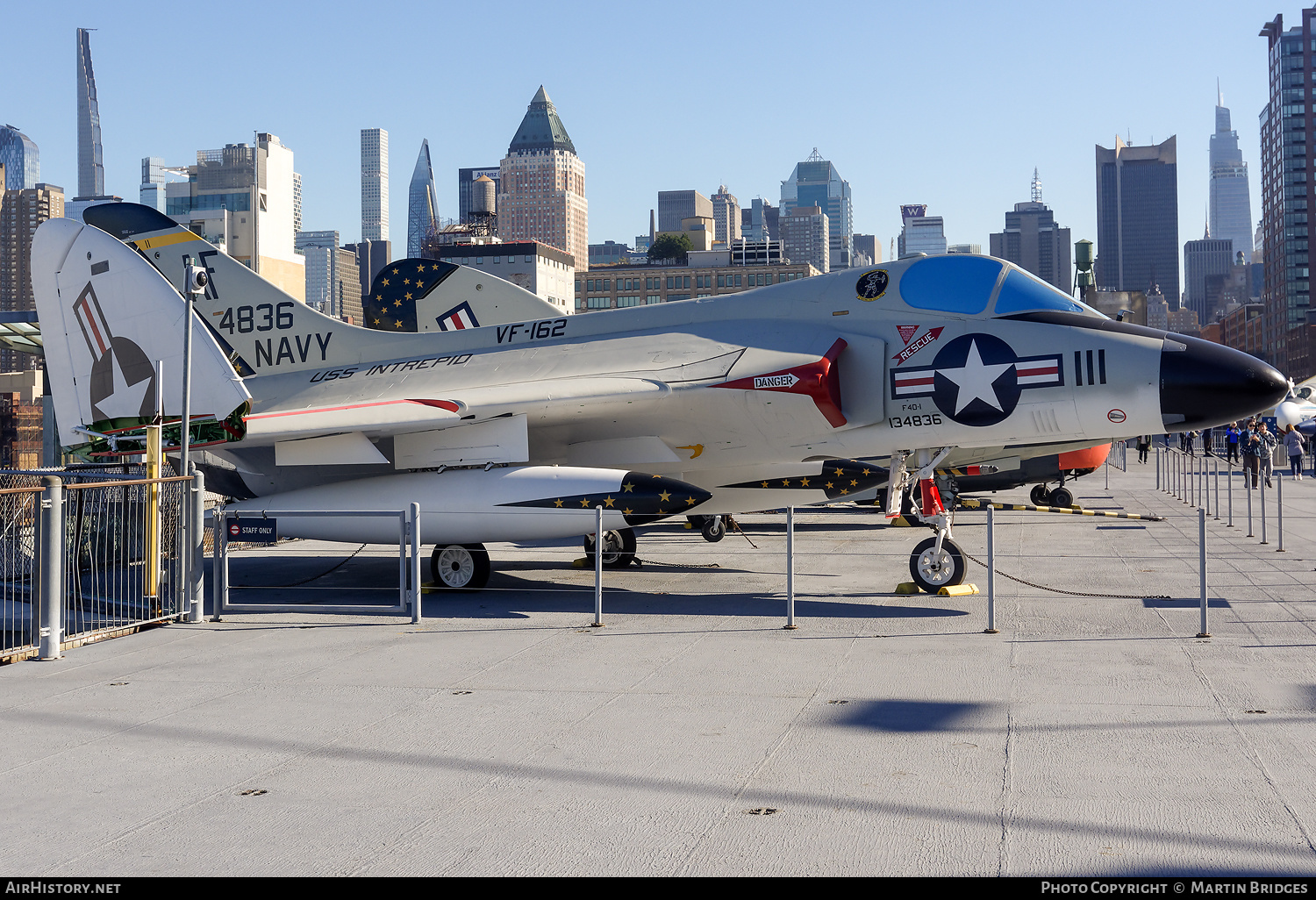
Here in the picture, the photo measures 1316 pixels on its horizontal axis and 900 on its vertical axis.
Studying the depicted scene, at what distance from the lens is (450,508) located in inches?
469

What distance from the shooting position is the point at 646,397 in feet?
40.2

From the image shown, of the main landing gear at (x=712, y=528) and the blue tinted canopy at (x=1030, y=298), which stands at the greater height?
the blue tinted canopy at (x=1030, y=298)

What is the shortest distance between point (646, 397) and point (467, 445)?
2188 mm

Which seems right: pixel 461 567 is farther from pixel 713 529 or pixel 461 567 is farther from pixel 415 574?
pixel 713 529

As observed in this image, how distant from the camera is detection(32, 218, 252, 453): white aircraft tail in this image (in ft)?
40.2

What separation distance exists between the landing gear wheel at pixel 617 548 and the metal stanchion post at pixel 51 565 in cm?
703

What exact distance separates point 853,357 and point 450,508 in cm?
476

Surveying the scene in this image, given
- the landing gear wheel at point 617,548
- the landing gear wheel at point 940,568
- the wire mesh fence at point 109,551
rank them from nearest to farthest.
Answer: the wire mesh fence at point 109,551, the landing gear wheel at point 940,568, the landing gear wheel at point 617,548

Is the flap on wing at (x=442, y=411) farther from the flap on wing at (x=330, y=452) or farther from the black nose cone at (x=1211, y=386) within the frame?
the black nose cone at (x=1211, y=386)

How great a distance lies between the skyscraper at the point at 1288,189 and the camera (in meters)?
170

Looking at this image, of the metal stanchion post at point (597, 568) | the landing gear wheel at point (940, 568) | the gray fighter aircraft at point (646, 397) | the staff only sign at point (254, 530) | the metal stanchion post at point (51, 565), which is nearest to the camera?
the metal stanchion post at point (51, 565)

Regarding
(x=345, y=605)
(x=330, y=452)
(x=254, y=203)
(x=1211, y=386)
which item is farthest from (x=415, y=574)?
(x=254, y=203)

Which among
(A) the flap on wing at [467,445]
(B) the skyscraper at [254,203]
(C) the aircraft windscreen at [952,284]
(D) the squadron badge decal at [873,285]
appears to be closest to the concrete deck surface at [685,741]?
(A) the flap on wing at [467,445]
